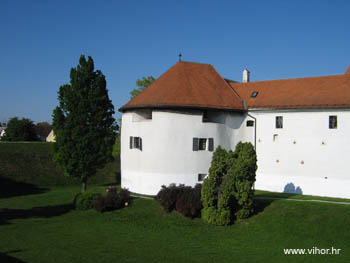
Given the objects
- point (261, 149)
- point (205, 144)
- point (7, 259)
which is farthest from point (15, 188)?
point (261, 149)

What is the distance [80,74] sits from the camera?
3175 centimetres

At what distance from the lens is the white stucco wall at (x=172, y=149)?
28219 mm

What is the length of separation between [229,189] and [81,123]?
15.0 metres

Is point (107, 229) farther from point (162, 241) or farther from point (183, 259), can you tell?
point (183, 259)

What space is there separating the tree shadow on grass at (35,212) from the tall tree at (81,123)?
3403 mm

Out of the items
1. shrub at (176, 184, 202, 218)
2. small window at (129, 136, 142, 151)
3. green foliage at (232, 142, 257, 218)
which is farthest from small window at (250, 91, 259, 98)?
shrub at (176, 184, 202, 218)

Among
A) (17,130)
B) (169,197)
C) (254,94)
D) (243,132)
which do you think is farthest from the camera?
(17,130)

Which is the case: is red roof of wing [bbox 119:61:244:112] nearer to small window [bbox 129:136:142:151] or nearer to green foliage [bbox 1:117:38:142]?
small window [bbox 129:136:142:151]

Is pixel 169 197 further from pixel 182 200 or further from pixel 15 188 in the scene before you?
pixel 15 188

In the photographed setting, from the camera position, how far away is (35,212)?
92.9 feet

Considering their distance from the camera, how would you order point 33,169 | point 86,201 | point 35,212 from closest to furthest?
point 86,201
point 35,212
point 33,169

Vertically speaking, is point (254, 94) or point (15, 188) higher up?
point (254, 94)

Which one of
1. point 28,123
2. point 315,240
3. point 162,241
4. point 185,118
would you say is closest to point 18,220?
point 162,241

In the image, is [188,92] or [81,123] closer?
[188,92]
